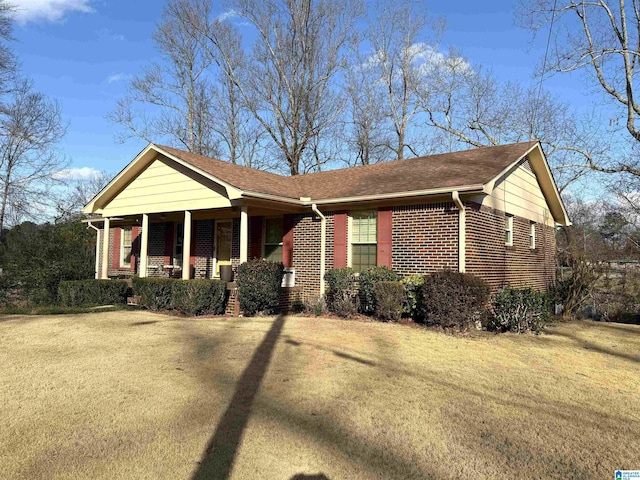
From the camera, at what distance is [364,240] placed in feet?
38.5

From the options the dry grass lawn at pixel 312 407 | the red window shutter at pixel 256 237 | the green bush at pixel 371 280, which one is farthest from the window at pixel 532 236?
the red window shutter at pixel 256 237

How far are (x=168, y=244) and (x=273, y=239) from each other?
5.05 metres

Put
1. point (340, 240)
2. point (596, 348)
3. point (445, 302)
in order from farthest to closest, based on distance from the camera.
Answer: point (340, 240), point (445, 302), point (596, 348)

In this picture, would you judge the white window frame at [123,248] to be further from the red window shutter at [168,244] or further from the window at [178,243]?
the window at [178,243]

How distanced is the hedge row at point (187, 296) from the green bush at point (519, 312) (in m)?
6.43

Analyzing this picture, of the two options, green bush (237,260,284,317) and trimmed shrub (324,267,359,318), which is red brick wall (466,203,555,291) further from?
green bush (237,260,284,317)

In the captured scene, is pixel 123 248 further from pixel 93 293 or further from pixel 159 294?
pixel 159 294

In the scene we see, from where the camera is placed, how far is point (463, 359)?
6.61m

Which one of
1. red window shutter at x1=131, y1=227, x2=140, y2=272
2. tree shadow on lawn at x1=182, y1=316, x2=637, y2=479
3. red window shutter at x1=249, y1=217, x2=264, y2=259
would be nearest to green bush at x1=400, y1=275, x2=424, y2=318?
tree shadow on lawn at x1=182, y1=316, x2=637, y2=479

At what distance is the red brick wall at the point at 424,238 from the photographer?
10094mm

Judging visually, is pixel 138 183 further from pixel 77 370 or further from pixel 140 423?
pixel 140 423

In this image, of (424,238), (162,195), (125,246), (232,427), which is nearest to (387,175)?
(424,238)

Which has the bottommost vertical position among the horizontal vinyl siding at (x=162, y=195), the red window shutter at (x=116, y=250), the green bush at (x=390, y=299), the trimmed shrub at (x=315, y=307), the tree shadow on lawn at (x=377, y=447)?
the tree shadow on lawn at (x=377, y=447)

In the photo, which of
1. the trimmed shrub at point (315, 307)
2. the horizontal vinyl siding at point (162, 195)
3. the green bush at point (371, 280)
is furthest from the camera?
the horizontal vinyl siding at point (162, 195)
